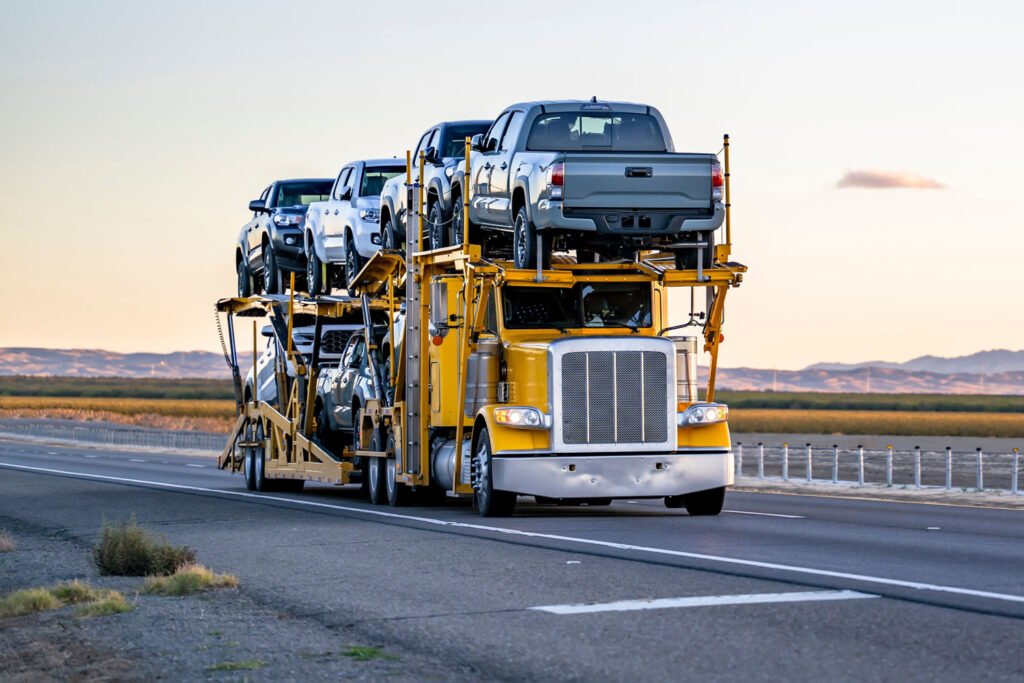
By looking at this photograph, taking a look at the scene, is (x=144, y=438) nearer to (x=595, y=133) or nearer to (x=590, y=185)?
(x=595, y=133)

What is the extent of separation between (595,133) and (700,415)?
3610mm

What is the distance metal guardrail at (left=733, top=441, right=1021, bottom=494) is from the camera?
36.2 metres

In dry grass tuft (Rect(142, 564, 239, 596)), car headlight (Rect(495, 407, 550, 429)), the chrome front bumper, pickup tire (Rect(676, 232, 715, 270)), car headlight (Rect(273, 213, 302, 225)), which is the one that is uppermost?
car headlight (Rect(273, 213, 302, 225))

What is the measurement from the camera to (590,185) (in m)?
19.3

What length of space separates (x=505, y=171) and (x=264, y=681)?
1215cm

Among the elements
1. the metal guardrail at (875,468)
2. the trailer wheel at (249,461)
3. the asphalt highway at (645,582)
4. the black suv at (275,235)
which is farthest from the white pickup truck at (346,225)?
the metal guardrail at (875,468)

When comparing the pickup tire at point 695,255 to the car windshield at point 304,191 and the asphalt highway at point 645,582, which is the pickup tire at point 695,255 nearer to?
the asphalt highway at point 645,582

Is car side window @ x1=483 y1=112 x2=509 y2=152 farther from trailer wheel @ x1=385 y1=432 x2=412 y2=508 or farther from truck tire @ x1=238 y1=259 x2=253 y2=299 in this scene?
truck tire @ x1=238 y1=259 x2=253 y2=299

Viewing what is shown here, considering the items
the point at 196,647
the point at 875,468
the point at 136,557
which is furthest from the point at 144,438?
the point at 196,647

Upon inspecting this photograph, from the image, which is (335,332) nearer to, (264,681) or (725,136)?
(725,136)

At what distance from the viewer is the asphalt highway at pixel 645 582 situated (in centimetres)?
927

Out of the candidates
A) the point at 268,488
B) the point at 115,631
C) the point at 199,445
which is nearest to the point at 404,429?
the point at 268,488

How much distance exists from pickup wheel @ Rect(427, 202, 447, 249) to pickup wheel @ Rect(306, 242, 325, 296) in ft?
17.6

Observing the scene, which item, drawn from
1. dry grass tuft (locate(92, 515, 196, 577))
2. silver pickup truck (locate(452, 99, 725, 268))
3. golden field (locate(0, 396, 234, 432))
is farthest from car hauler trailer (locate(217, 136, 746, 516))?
golden field (locate(0, 396, 234, 432))
